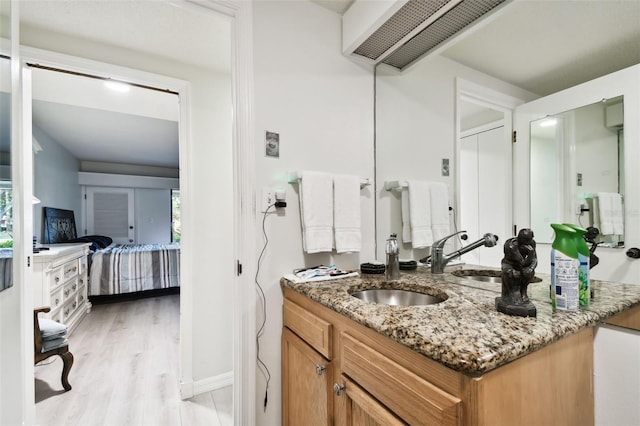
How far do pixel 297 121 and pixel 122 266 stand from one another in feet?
12.6

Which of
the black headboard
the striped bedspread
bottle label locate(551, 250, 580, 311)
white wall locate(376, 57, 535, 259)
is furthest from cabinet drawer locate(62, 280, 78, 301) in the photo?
bottle label locate(551, 250, 580, 311)

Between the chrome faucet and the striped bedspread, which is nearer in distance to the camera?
the chrome faucet

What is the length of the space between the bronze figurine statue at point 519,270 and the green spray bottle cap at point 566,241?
0.31 ft

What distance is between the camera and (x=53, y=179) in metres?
4.26

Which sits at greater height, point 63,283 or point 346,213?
point 346,213

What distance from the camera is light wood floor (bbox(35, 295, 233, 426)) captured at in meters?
1.71

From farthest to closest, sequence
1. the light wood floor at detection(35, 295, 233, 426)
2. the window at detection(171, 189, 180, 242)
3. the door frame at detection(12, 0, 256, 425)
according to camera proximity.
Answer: the window at detection(171, 189, 180, 242), the light wood floor at detection(35, 295, 233, 426), the door frame at detection(12, 0, 256, 425)

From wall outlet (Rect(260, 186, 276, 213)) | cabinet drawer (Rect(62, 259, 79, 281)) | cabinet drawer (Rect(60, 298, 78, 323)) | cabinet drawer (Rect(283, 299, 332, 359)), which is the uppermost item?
wall outlet (Rect(260, 186, 276, 213))

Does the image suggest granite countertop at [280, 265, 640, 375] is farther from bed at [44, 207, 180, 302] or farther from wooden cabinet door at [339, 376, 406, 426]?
bed at [44, 207, 180, 302]

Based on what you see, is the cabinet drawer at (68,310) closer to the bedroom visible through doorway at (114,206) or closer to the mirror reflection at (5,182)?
the bedroom visible through doorway at (114,206)

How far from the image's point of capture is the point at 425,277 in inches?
52.3

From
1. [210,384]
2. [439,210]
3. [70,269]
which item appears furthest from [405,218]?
[70,269]

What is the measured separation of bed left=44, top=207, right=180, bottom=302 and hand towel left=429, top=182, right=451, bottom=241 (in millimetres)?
4099

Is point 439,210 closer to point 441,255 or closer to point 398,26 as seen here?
point 441,255
